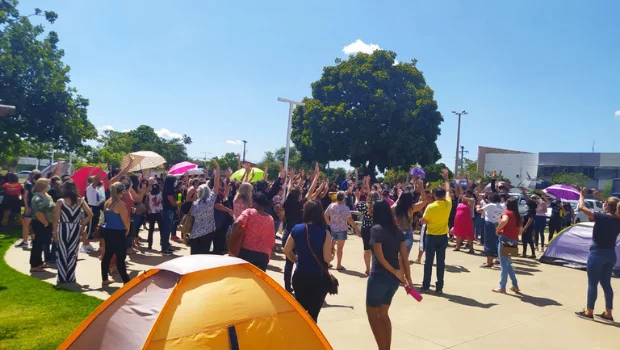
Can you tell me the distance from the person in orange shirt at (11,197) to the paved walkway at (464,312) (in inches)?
105

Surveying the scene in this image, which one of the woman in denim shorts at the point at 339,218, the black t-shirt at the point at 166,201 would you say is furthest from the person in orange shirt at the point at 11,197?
the woman in denim shorts at the point at 339,218

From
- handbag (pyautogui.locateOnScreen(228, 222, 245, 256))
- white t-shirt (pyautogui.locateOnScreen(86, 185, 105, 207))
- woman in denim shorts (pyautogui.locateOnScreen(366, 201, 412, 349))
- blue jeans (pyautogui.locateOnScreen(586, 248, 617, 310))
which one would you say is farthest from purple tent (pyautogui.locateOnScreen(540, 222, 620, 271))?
white t-shirt (pyautogui.locateOnScreen(86, 185, 105, 207))

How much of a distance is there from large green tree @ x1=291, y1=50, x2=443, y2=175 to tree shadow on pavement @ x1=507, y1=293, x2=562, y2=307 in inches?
817

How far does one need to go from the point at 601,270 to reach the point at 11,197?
1357 centimetres

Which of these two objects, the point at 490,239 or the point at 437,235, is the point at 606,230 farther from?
the point at 490,239

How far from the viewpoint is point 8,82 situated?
17.0 meters

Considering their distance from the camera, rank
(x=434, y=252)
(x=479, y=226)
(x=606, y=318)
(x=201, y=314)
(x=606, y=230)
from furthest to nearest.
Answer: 1. (x=479, y=226)
2. (x=434, y=252)
3. (x=606, y=318)
4. (x=606, y=230)
5. (x=201, y=314)

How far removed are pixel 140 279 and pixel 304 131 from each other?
28.2 metres

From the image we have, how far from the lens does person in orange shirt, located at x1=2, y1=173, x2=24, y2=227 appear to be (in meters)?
11.6

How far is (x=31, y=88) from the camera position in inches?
698

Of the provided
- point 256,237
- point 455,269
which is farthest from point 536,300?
point 256,237

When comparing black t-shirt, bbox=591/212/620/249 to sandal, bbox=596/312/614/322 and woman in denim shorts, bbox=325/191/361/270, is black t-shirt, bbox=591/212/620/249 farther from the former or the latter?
woman in denim shorts, bbox=325/191/361/270

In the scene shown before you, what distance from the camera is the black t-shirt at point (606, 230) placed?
6500 millimetres

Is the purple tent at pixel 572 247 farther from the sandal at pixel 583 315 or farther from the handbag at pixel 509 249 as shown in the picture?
the sandal at pixel 583 315
